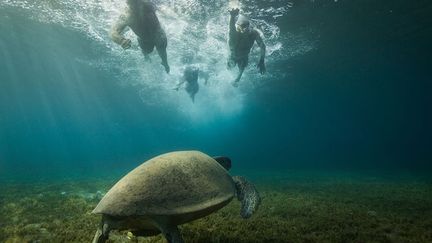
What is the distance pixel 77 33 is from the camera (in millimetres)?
28484

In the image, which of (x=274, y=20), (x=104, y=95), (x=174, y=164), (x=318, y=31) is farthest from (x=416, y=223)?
(x=104, y=95)

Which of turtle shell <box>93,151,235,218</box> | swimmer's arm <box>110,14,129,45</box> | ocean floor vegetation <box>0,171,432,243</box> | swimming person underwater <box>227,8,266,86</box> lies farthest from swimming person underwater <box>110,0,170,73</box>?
turtle shell <box>93,151,235,218</box>

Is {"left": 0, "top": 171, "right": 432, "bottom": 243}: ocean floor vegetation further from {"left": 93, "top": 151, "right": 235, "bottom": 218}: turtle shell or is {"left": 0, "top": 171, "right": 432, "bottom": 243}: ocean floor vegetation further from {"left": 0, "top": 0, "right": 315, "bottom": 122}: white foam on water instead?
{"left": 0, "top": 0, "right": 315, "bottom": 122}: white foam on water

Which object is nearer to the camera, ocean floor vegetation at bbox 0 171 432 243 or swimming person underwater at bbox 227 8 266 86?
ocean floor vegetation at bbox 0 171 432 243

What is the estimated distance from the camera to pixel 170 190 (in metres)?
4.41

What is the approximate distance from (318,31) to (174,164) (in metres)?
24.1

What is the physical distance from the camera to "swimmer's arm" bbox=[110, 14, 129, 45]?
34.5 feet

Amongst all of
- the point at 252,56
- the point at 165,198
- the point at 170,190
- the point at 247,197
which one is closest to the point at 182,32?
the point at 252,56

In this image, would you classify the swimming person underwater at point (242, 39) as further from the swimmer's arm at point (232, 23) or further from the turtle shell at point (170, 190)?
the turtle shell at point (170, 190)

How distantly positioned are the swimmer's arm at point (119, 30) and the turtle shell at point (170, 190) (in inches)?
261

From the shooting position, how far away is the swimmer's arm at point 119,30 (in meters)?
10.5

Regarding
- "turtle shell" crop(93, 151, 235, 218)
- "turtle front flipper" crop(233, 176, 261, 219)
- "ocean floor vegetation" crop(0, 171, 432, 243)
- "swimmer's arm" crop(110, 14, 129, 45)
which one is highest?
"swimmer's arm" crop(110, 14, 129, 45)

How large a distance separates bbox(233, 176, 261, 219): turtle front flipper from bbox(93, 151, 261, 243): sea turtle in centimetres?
2

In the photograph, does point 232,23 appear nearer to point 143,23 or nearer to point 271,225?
point 143,23
